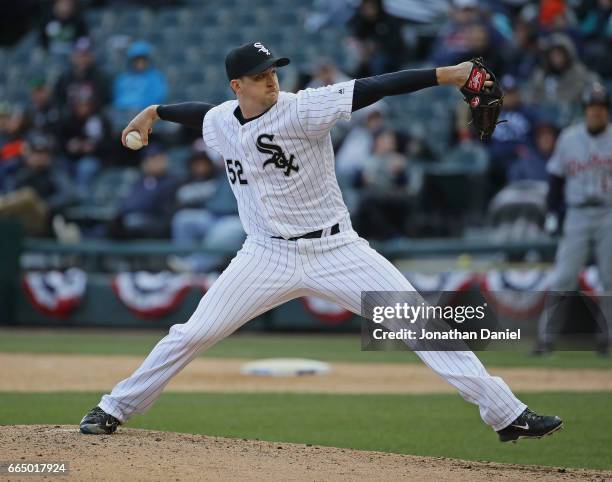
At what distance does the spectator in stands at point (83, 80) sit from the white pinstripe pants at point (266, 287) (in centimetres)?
1176

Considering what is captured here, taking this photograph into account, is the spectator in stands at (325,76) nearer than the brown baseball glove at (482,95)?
No

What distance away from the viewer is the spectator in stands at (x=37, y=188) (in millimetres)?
15039

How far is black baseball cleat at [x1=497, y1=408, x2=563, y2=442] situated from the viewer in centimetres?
517

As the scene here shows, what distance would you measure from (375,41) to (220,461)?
10718mm

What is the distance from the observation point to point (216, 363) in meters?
10.9

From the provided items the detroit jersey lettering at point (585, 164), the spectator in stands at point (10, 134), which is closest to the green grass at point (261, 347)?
the detroit jersey lettering at point (585, 164)

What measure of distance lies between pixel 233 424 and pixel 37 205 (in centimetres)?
884

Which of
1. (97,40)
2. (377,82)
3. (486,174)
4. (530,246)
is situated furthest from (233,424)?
(97,40)

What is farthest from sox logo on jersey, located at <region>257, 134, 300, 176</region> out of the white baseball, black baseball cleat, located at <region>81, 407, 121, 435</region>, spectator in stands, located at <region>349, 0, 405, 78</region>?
spectator in stands, located at <region>349, 0, 405, 78</region>

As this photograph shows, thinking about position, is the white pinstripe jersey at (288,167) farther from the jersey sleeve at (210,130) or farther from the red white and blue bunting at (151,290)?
the red white and blue bunting at (151,290)

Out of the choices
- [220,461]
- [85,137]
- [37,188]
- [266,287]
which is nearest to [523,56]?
[85,137]

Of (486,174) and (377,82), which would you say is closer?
(377,82)

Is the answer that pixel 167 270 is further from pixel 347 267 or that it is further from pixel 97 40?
pixel 347 267

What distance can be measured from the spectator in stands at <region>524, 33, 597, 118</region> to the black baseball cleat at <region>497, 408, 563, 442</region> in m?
8.59
